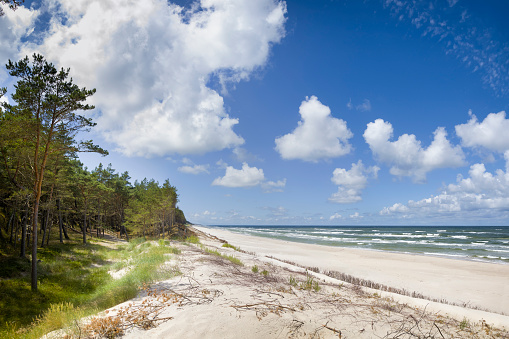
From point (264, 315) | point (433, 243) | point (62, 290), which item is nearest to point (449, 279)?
point (264, 315)

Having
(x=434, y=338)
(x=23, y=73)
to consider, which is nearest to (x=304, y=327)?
(x=434, y=338)

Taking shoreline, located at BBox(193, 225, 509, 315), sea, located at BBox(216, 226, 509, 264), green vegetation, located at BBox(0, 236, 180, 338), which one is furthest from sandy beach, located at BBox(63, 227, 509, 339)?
sea, located at BBox(216, 226, 509, 264)

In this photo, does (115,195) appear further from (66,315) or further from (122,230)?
(66,315)

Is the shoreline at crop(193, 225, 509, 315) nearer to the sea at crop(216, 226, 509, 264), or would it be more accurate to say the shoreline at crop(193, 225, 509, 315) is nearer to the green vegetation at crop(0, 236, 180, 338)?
the sea at crop(216, 226, 509, 264)

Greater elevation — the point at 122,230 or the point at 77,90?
the point at 77,90

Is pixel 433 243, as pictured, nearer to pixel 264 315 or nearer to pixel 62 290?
pixel 264 315

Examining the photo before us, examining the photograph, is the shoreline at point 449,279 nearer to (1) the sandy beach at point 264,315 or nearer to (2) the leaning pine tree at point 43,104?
(1) the sandy beach at point 264,315

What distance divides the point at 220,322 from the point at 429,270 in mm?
23355

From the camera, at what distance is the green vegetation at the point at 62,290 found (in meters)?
7.46

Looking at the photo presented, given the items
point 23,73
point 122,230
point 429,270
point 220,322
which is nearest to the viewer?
point 220,322

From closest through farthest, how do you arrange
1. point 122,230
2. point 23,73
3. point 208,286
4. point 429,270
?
point 208,286, point 23,73, point 429,270, point 122,230

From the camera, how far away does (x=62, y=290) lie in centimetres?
1410

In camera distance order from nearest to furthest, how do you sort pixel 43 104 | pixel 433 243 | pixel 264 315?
pixel 264 315, pixel 43 104, pixel 433 243

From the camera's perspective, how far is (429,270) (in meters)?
21.6
